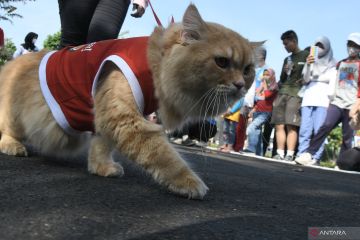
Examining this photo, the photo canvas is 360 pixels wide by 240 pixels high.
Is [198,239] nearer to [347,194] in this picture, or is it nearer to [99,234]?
[99,234]

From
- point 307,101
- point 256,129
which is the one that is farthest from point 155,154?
point 256,129

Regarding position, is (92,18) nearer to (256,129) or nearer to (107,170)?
(107,170)

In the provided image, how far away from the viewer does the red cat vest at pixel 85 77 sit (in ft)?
6.99

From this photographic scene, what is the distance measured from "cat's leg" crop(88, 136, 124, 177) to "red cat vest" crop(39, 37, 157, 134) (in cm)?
10

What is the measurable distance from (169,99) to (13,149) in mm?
1095

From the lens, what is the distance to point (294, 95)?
6.27 m

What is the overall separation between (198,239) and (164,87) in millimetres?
994

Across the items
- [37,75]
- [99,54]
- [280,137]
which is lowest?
[280,137]

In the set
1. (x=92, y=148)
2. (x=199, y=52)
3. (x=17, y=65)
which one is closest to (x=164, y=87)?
(x=199, y=52)

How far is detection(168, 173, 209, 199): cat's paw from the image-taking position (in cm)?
190

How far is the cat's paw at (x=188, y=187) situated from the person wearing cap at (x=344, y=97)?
3910 millimetres

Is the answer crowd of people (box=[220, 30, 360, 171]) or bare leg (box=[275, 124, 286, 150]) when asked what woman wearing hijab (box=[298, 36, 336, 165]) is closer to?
crowd of people (box=[220, 30, 360, 171])

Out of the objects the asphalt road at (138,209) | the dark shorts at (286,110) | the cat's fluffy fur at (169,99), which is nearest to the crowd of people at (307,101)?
the dark shorts at (286,110)

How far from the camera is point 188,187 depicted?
6.28 feet
